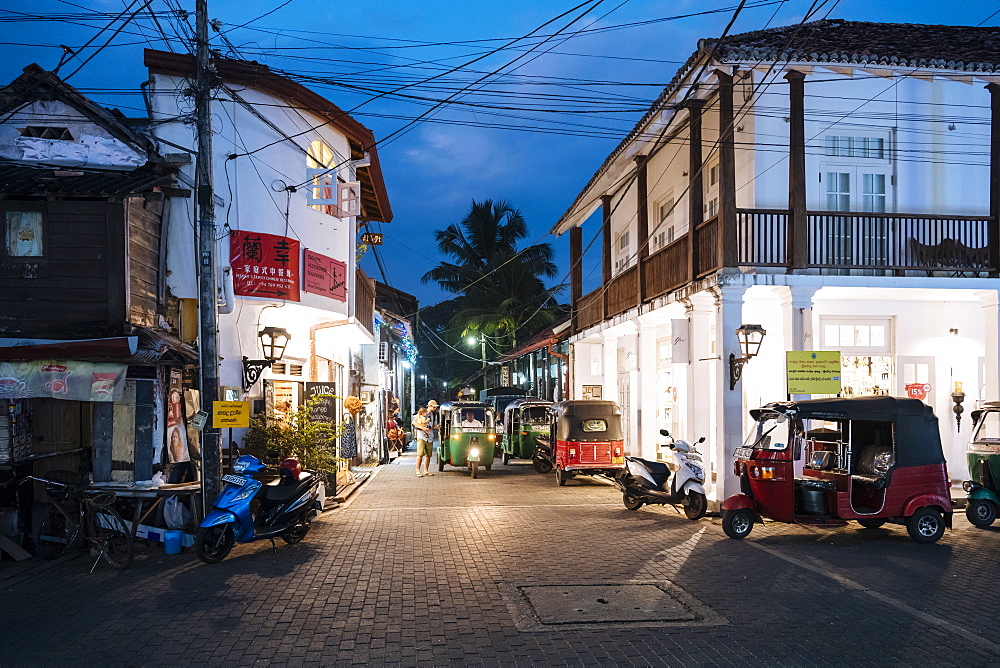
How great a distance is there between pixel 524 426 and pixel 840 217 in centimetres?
1332

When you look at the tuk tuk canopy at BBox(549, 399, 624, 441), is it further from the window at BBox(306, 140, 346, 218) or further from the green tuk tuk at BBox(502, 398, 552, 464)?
the window at BBox(306, 140, 346, 218)

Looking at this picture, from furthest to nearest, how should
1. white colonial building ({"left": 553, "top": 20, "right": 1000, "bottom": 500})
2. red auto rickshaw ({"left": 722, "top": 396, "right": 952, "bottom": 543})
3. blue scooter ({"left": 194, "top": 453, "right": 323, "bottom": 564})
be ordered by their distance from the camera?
white colonial building ({"left": 553, "top": 20, "right": 1000, "bottom": 500}) → red auto rickshaw ({"left": 722, "top": 396, "right": 952, "bottom": 543}) → blue scooter ({"left": 194, "top": 453, "right": 323, "bottom": 564})

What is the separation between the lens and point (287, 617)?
23.8 feet

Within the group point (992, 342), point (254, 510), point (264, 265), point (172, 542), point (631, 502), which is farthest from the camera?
point (992, 342)

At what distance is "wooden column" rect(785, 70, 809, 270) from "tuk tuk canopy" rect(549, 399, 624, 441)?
20.1 ft

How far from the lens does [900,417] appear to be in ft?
36.1

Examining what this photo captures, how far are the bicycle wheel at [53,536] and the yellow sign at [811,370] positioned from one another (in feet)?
35.6

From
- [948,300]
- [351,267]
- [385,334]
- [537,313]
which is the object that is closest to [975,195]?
[948,300]

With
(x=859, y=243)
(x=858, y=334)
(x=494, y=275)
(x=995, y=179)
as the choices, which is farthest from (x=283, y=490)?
(x=494, y=275)

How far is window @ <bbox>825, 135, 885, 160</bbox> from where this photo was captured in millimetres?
15438

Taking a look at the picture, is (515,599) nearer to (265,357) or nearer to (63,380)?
(63,380)

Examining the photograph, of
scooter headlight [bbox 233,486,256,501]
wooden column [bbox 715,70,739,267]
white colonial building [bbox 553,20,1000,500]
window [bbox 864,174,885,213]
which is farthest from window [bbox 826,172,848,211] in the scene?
scooter headlight [bbox 233,486,256,501]

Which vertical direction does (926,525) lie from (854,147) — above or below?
below

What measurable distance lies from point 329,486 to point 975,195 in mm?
13446
